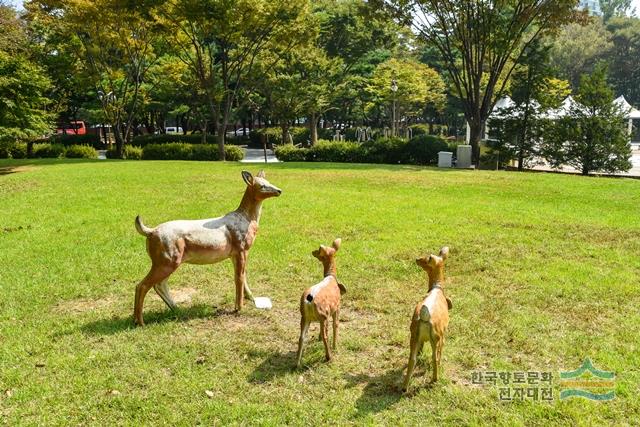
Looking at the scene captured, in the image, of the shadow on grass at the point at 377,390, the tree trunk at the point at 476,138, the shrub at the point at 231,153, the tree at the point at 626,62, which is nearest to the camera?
the shadow on grass at the point at 377,390

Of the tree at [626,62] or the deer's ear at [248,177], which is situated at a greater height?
the tree at [626,62]

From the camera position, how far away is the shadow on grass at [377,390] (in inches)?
146

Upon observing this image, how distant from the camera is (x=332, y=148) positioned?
23.7 meters

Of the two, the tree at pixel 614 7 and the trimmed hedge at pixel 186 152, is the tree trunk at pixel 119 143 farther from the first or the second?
the tree at pixel 614 7

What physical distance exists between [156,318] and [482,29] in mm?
19700

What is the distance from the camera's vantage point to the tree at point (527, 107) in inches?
832

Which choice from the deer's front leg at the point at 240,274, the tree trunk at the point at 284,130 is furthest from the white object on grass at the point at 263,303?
the tree trunk at the point at 284,130

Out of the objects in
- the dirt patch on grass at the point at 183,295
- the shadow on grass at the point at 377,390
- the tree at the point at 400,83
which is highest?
the tree at the point at 400,83

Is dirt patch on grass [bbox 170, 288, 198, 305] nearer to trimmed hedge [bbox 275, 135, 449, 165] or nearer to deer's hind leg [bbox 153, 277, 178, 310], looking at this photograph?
deer's hind leg [bbox 153, 277, 178, 310]

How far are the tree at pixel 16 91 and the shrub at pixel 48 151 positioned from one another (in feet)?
26.9

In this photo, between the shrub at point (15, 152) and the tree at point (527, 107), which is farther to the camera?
the shrub at point (15, 152)

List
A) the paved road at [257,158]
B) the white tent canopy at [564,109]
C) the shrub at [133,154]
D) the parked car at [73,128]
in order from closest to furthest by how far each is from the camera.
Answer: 1. the white tent canopy at [564,109]
2. the shrub at [133,154]
3. the paved road at [257,158]
4. the parked car at [73,128]

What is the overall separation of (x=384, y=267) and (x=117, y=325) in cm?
349

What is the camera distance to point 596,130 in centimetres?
1934
